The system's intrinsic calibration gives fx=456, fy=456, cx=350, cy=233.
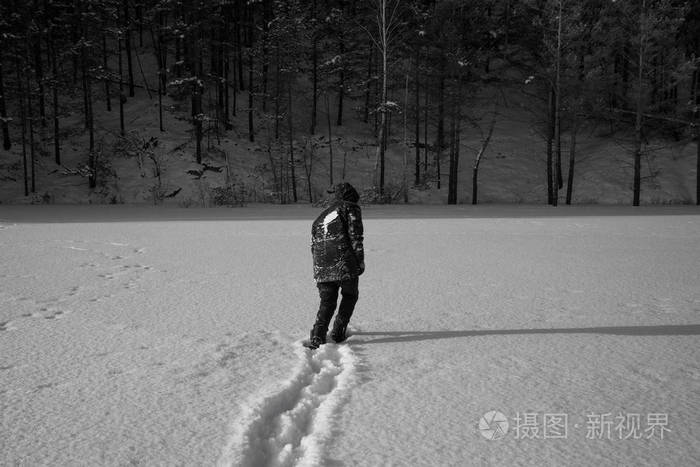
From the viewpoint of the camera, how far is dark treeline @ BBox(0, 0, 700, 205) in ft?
79.8

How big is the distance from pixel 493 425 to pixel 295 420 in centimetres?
126

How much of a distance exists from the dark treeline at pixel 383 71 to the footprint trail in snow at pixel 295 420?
19.4 m

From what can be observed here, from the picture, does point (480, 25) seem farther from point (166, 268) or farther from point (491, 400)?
point (491, 400)

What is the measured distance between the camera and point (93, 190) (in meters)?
26.6

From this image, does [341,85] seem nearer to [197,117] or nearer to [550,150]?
[197,117]

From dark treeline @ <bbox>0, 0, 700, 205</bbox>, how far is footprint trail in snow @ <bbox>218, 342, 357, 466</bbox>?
63.5 ft

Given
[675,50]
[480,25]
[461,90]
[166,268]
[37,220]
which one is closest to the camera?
[166,268]

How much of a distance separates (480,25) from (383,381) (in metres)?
28.9

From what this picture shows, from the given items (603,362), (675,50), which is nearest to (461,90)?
(675,50)

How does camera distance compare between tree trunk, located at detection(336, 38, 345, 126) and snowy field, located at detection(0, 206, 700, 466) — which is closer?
snowy field, located at detection(0, 206, 700, 466)

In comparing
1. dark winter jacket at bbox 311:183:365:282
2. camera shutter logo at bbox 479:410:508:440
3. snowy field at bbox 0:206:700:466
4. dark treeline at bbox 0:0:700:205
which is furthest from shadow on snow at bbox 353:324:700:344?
dark treeline at bbox 0:0:700:205

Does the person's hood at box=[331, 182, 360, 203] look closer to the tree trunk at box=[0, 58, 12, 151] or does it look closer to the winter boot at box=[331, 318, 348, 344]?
the winter boot at box=[331, 318, 348, 344]

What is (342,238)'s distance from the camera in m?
4.30

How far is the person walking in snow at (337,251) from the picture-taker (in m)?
4.28
